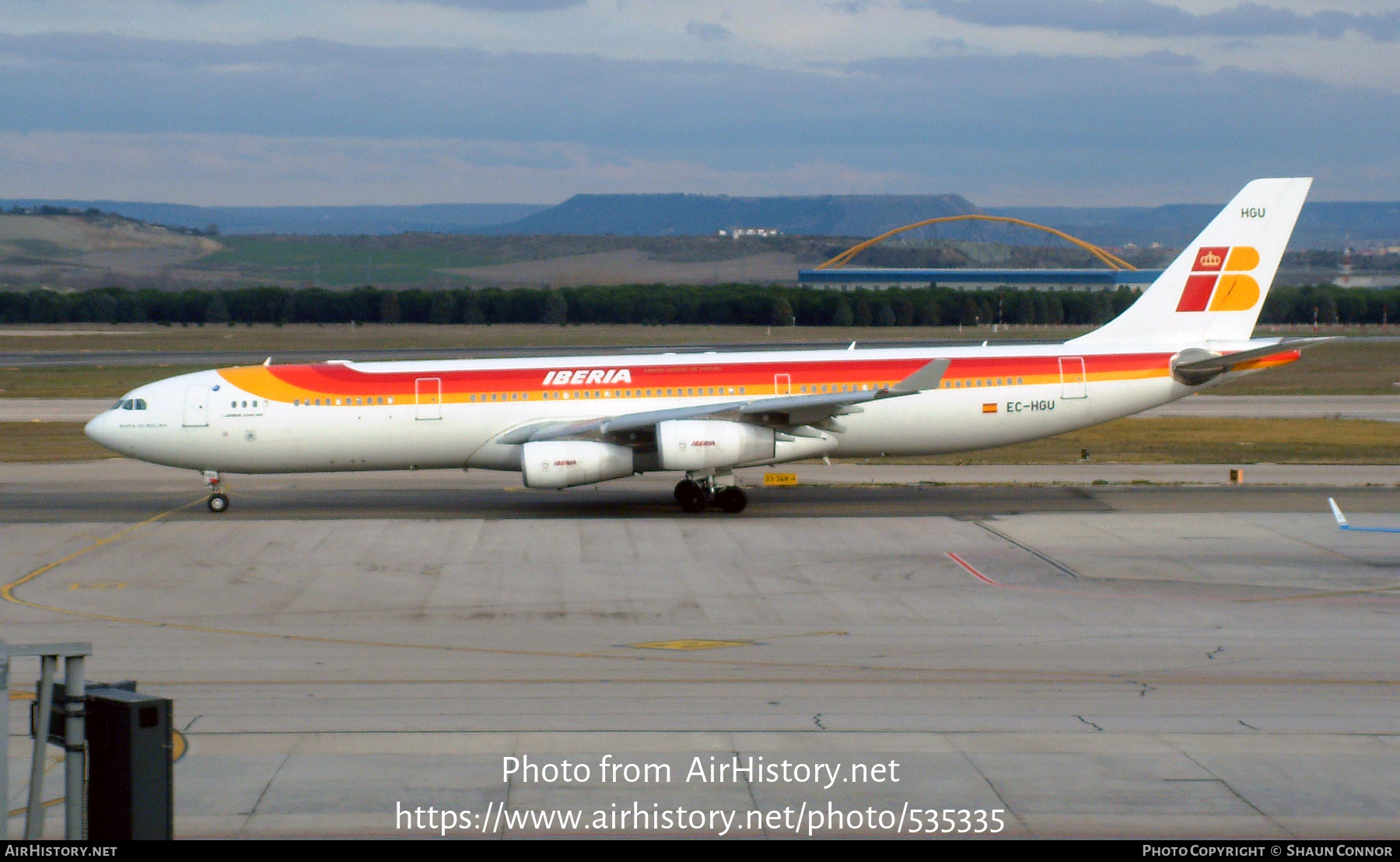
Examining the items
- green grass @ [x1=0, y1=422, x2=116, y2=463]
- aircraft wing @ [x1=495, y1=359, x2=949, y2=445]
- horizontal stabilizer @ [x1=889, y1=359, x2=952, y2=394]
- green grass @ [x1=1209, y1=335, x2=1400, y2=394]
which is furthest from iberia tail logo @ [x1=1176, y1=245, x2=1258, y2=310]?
green grass @ [x1=0, y1=422, x2=116, y2=463]

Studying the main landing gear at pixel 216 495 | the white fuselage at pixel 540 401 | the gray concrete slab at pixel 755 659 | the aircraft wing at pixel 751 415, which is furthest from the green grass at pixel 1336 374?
the main landing gear at pixel 216 495

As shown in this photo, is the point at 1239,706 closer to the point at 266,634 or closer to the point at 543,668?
the point at 543,668

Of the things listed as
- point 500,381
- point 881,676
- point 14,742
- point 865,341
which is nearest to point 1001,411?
point 500,381

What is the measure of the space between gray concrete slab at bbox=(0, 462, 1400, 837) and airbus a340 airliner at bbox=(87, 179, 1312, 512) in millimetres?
1710

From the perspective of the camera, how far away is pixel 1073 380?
111 ft

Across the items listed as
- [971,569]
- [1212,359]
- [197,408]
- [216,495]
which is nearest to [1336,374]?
[1212,359]

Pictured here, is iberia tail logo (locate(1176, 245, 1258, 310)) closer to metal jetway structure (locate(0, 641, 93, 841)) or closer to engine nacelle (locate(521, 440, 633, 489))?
engine nacelle (locate(521, 440, 633, 489))

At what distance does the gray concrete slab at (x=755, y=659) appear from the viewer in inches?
490

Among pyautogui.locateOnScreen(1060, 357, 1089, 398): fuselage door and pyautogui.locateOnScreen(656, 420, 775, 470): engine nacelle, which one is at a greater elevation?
pyautogui.locateOnScreen(1060, 357, 1089, 398): fuselage door

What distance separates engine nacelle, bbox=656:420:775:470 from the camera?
3117 centimetres

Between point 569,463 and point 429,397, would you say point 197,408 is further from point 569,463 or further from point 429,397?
point 569,463
